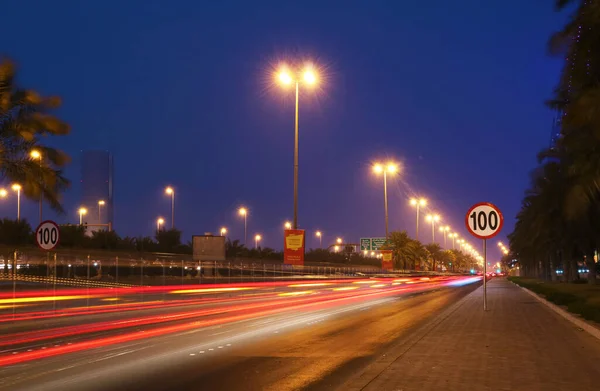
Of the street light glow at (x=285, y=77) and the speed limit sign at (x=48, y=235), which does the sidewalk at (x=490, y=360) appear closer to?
the speed limit sign at (x=48, y=235)

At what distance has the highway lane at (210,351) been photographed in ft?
32.1

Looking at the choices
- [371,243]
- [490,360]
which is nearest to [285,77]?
[490,360]

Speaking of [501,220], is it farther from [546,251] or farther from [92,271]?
[546,251]

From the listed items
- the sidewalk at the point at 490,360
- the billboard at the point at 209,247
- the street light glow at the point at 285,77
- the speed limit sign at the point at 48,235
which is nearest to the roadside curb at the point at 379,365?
the sidewalk at the point at 490,360

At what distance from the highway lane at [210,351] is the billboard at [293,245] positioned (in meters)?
5.11

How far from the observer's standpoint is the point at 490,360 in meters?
10.7

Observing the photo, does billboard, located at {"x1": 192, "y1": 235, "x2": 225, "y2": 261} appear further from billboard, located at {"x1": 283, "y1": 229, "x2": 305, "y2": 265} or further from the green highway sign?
the green highway sign

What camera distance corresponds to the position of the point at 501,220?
1831cm

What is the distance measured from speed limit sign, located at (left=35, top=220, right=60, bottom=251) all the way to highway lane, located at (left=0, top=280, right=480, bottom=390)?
2.27 m

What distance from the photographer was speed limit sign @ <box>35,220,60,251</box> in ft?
68.3

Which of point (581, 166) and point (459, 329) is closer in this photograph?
point (459, 329)

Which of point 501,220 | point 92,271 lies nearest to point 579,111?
point 501,220

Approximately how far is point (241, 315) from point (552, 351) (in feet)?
40.8

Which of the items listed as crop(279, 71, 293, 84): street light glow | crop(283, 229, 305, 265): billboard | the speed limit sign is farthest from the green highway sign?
the speed limit sign
